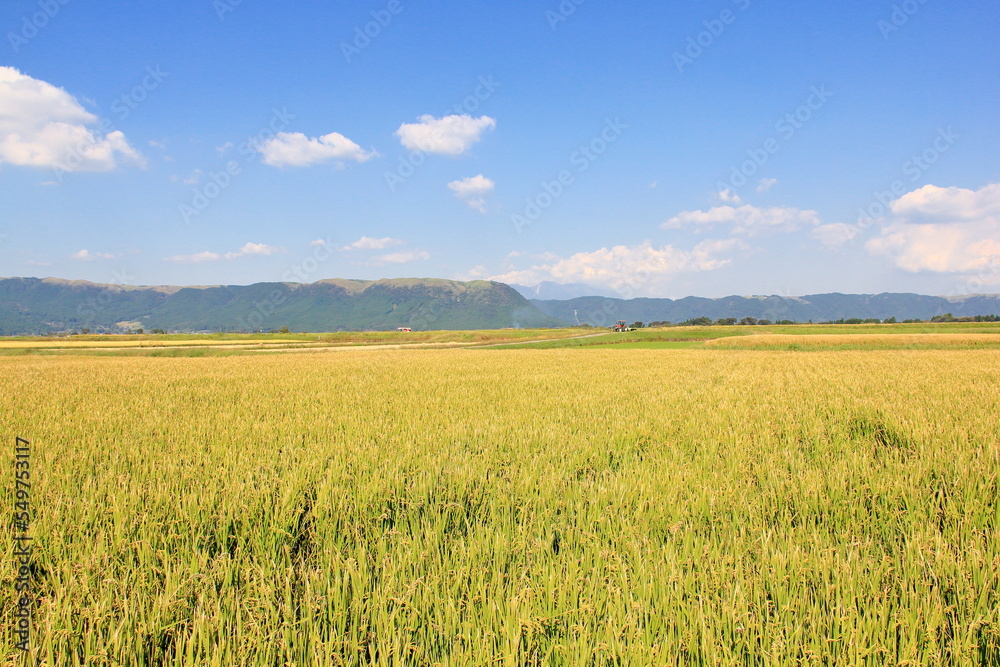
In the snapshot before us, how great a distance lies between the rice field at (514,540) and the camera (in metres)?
2.58

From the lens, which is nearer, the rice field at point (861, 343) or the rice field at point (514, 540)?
the rice field at point (514, 540)

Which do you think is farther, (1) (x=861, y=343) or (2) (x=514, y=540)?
(1) (x=861, y=343)

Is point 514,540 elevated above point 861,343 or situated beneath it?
elevated above

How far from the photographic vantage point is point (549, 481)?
5039mm

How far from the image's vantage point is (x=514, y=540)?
3.77 meters

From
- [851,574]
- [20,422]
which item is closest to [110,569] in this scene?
[851,574]

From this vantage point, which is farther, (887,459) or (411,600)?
(887,459)

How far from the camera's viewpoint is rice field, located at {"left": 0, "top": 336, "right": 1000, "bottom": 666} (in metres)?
2.58

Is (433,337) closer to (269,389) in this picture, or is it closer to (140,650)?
(269,389)

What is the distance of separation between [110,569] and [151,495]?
1.60 metres

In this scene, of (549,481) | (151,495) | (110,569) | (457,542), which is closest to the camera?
(110,569)

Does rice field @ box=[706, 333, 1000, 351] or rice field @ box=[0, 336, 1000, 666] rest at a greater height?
rice field @ box=[0, 336, 1000, 666]

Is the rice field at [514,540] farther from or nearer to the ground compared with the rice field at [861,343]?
farther from the ground

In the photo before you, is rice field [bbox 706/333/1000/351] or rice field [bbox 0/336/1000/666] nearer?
rice field [bbox 0/336/1000/666]
